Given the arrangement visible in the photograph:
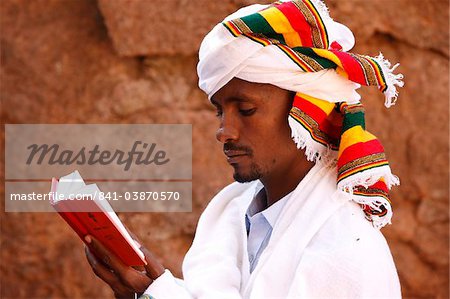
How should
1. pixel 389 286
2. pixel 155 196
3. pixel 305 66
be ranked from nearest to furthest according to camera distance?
pixel 389 286 → pixel 305 66 → pixel 155 196

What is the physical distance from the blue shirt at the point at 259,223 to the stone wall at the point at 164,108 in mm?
2574

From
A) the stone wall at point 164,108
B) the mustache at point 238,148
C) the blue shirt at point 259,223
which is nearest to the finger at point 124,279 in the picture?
the blue shirt at point 259,223

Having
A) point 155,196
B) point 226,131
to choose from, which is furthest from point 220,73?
point 155,196

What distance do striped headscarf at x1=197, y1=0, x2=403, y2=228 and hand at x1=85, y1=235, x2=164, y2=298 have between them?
64 cm

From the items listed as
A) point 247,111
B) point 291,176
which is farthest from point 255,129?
point 291,176

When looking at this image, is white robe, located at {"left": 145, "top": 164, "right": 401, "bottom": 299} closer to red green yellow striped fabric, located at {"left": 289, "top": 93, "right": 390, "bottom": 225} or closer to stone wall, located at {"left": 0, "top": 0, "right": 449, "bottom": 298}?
red green yellow striped fabric, located at {"left": 289, "top": 93, "right": 390, "bottom": 225}

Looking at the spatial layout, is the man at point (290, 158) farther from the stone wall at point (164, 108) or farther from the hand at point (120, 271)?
the stone wall at point (164, 108)

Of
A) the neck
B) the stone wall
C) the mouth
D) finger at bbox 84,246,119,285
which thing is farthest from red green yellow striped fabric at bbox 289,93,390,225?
the stone wall

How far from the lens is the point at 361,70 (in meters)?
2.92

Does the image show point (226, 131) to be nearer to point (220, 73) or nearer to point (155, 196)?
point (220, 73)

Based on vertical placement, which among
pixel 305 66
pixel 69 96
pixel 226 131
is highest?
pixel 305 66

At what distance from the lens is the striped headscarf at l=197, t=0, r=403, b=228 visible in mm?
2867

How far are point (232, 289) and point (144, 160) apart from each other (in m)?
3.20

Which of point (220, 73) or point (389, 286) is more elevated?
point (220, 73)
